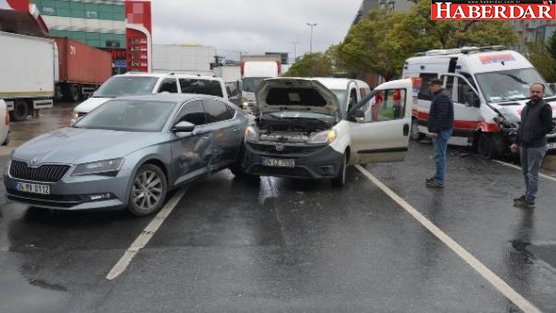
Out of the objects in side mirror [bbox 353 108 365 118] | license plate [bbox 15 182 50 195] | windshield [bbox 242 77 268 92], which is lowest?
license plate [bbox 15 182 50 195]

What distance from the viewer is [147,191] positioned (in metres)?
7.25

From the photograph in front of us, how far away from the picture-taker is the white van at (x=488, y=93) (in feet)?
41.1

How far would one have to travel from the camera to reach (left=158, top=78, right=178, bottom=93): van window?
14155 mm

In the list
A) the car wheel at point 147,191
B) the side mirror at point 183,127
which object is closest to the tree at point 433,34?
the side mirror at point 183,127

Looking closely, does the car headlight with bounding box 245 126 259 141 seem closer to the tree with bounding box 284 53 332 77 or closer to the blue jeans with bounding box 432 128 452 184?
the blue jeans with bounding box 432 128 452 184

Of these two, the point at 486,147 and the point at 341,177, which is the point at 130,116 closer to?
the point at 341,177

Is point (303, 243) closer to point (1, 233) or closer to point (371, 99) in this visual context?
point (1, 233)

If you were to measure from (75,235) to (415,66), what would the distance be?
12329 millimetres

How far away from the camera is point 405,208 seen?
7984 mm

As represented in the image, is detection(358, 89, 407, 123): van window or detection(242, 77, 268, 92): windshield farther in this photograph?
detection(242, 77, 268, 92): windshield

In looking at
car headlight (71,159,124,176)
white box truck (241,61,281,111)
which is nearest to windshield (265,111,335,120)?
car headlight (71,159,124,176)

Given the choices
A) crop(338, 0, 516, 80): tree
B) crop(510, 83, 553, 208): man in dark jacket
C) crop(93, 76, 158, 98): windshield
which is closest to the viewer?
crop(510, 83, 553, 208): man in dark jacket

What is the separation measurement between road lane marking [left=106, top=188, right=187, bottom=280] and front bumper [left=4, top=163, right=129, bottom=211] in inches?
18.2

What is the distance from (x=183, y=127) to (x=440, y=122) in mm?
4199
